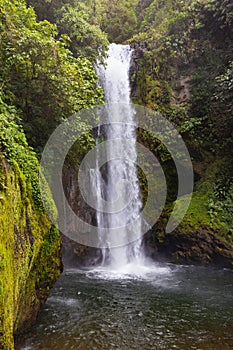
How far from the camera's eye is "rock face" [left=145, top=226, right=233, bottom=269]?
9656mm

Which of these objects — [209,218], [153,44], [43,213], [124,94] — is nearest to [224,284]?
[209,218]

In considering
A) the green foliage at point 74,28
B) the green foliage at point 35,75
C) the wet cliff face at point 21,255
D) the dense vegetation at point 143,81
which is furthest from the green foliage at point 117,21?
the wet cliff face at point 21,255

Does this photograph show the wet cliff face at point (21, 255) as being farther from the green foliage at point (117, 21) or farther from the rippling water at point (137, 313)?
the green foliage at point (117, 21)

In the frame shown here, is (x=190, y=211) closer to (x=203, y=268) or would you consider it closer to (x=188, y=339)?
(x=203, y=268)

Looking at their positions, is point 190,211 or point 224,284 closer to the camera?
point 224,284

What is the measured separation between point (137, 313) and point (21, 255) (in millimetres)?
2806

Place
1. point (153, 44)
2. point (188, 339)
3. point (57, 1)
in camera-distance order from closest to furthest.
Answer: point (188, 339) → point (57, 1) → point (153, 44)

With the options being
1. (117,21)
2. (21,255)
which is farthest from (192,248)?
(117,21)

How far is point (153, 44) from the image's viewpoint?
46.4 ft

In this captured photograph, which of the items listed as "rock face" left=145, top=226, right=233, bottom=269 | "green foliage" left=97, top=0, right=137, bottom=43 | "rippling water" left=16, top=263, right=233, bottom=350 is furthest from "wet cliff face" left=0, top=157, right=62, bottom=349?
"green foliage" left=97, top=0, right=137, bottom=43

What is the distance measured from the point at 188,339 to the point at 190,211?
6107mm

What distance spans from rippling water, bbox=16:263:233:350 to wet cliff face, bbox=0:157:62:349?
58cm

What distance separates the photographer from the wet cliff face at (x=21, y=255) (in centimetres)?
355

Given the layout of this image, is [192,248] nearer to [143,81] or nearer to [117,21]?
[143,81]
